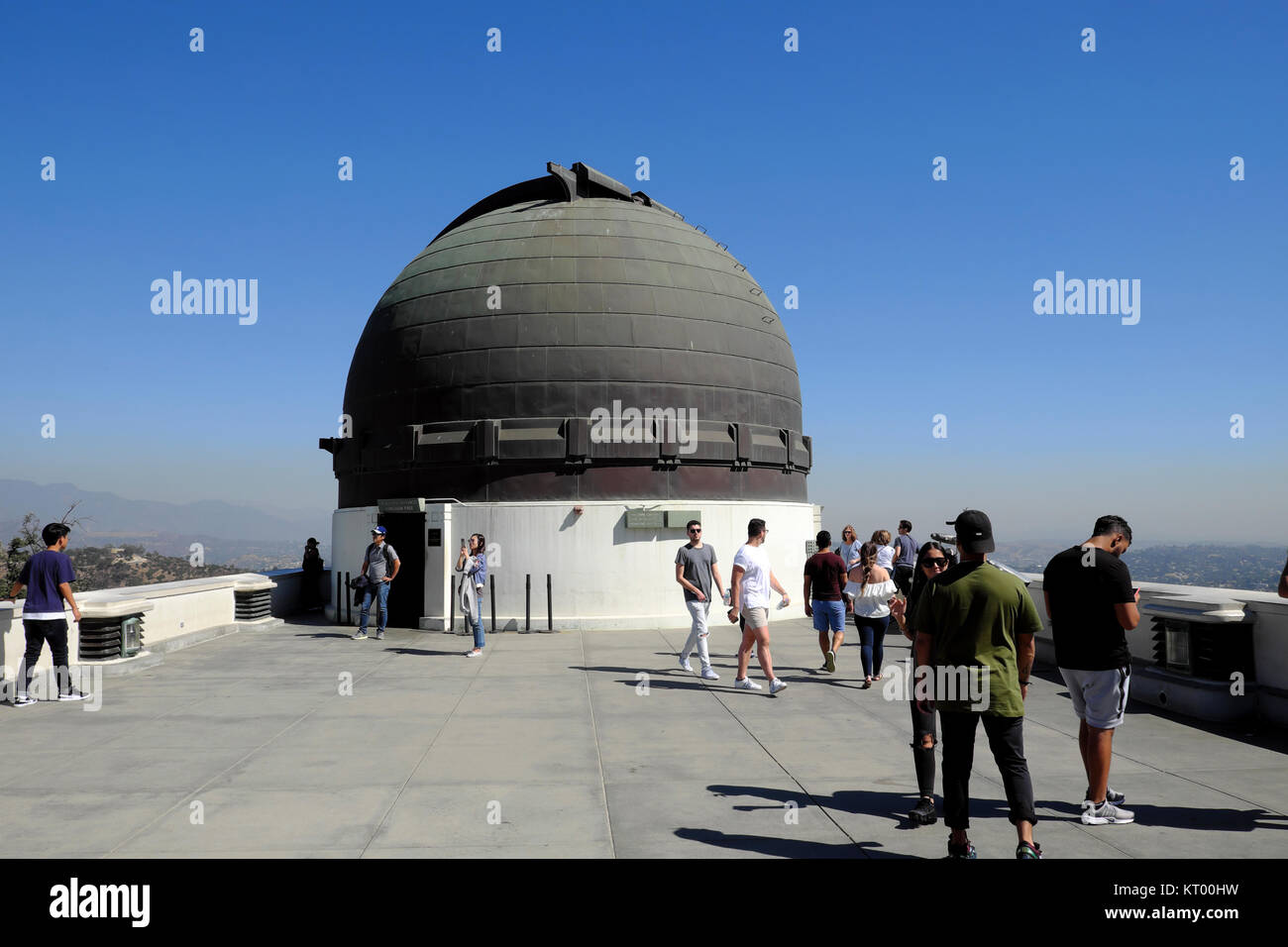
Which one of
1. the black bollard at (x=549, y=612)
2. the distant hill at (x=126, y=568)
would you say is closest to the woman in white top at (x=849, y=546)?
the black bollard at (x=549, y=612)

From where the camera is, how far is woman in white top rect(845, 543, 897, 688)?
434 inches

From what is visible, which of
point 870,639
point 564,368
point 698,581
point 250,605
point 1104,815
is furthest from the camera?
point 250,605

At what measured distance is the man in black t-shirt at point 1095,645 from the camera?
578 centimetres

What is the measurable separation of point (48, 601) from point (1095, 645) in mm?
11036

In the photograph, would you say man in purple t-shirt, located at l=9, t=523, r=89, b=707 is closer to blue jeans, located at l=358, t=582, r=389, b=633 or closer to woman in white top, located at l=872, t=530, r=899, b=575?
blue jeans, located at l=358, t=582, r=389, b=633

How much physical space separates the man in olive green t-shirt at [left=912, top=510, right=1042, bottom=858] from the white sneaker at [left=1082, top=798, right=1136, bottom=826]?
0.99m

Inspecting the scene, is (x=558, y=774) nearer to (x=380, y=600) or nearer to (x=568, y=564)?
(x=380, y=600)

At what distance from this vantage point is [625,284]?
63.5ft

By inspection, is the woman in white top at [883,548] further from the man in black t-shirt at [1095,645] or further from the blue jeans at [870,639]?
the man in black t-shirt at [1095,645]

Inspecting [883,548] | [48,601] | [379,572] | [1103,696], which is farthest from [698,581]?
[48,601]

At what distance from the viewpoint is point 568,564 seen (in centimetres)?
1778

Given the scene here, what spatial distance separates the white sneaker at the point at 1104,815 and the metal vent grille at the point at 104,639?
12392mm

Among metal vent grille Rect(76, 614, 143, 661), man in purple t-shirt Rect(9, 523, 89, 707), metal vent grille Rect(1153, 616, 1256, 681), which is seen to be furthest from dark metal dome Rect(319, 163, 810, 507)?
metal vent grille Rect(1153, 616, 1256, 681)
